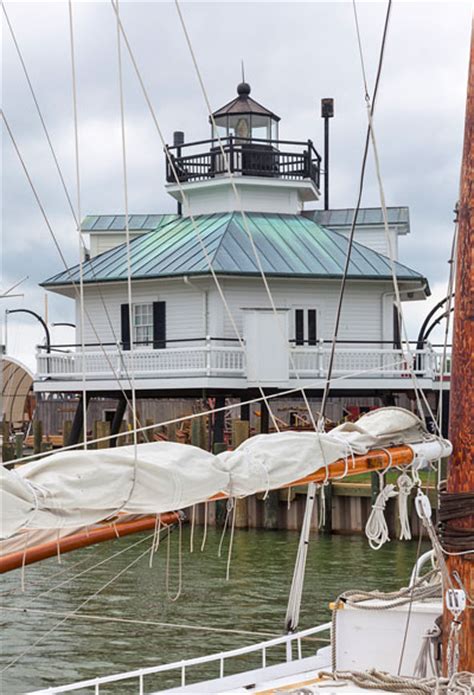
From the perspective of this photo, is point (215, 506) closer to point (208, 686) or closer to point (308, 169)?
point (308, 169)

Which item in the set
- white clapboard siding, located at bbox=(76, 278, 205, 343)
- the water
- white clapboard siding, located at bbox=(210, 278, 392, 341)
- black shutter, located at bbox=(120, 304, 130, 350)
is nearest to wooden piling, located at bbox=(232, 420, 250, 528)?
the water

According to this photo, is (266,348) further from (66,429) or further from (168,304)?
(66,429)

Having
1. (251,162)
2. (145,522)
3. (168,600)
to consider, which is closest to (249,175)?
(251,162)

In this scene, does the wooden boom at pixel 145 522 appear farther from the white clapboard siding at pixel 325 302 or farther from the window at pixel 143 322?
the window at pixel 143 322

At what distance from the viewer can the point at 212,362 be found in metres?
32.2

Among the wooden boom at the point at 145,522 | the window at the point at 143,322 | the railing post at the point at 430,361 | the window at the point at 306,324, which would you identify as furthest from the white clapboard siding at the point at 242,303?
the wooden boom at the point at 145,522

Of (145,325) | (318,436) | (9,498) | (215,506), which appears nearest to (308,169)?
(145,325)

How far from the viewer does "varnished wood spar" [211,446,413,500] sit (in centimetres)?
970

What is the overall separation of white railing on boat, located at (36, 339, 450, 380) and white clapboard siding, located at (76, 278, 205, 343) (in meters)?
1.07

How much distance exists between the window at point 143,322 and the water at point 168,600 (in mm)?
7802

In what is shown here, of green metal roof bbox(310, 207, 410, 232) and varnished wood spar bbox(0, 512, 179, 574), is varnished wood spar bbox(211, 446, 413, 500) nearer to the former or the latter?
varnished wood spar bbox(0, 512, 179, 574)

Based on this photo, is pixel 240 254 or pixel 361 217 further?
pixel 361 217

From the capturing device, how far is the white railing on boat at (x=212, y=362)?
32.2m

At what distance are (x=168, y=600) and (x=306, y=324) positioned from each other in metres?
15.8
